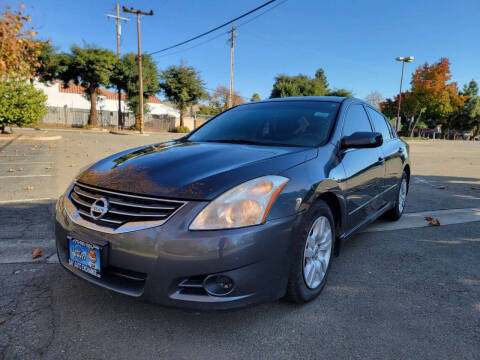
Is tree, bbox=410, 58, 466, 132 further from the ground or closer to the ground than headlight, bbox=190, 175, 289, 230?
further from the ground

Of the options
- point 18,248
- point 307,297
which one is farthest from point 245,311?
point 18,248

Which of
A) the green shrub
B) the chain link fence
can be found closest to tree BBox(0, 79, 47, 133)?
the green shrub

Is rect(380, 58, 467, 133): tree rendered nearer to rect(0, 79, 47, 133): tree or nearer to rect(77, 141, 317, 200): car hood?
rect(0, 79, 47, 133): tree

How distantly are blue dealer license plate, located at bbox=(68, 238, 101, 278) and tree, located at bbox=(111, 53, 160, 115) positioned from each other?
34873 millimetres

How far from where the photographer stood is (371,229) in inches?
167

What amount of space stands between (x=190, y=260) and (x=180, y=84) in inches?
1528

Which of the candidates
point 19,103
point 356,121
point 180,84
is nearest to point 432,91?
point 180,84

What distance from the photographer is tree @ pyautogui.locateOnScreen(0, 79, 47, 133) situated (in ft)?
51.6

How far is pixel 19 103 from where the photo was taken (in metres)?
16.2

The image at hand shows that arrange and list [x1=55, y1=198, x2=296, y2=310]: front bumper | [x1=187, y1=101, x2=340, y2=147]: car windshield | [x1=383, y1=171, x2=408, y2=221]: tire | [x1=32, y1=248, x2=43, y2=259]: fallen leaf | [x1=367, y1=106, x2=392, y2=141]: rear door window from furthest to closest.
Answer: [x1=383, y1=171, x2=408, y2=221]: tire < [x1=367, y1=106, x2=392, y2=141]: rear door window < [x1=32, y1=248, x2=43, y2=259]: fallen leaf < [x1=187, y1=101, x2=340, y2=147]: car windshield < [x1=55, y1=198, x2=296, y2=310]: front bumper

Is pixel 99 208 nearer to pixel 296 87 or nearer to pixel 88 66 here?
pixel 88 66

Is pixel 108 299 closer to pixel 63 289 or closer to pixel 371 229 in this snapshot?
pixel 63 289

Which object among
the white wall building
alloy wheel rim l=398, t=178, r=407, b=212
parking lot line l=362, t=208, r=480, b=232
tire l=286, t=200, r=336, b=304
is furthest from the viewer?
the white wall building

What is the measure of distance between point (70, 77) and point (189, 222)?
3678cm
